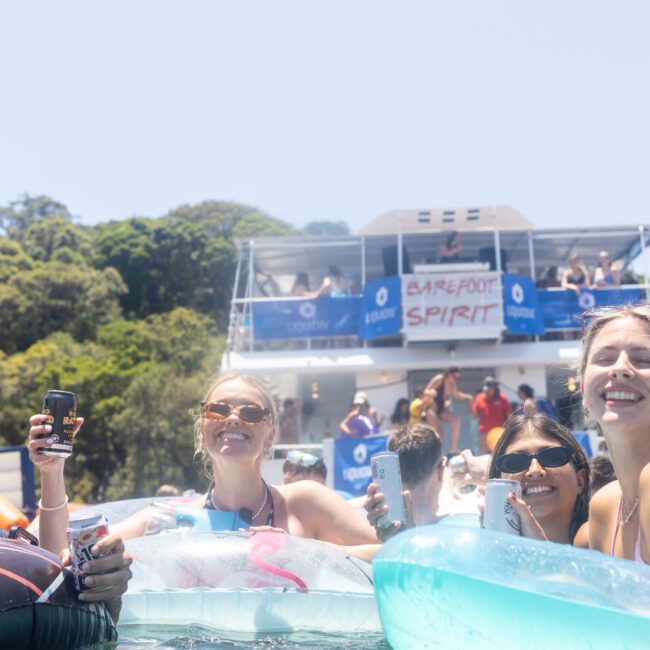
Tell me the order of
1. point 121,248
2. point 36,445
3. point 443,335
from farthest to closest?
point 121,248
point 443,335
point 36,445

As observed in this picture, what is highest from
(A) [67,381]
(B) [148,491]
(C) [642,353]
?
(C) [642,353]

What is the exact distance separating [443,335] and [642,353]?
11966mm

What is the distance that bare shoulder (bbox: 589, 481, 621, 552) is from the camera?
113 inches

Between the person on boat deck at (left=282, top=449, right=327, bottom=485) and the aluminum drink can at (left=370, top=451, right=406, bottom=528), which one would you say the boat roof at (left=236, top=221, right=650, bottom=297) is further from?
the aluminum drink can at (left=370, top=451, right=406, bottom=528)

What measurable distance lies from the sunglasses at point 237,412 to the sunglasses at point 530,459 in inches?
46.0

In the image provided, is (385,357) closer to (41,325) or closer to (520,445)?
(520,445)

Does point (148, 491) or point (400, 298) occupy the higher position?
point (400, 298)

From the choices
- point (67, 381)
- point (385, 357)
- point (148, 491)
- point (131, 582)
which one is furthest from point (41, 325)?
point (131, 582)

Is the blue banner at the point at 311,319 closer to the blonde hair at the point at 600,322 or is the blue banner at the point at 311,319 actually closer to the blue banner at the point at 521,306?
the blue banner at the point at 521,306

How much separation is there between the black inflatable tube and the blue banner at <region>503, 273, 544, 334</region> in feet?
41.5

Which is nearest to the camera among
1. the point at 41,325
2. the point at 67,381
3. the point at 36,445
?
the point at 36,445

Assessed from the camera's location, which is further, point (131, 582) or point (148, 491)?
point (148, 491)

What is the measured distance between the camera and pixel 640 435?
2715 millimetres

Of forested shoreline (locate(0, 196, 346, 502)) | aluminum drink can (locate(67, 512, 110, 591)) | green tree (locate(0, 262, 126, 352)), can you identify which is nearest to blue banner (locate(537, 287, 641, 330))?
forested shoreline (locate(0, 196, 346, 502))
